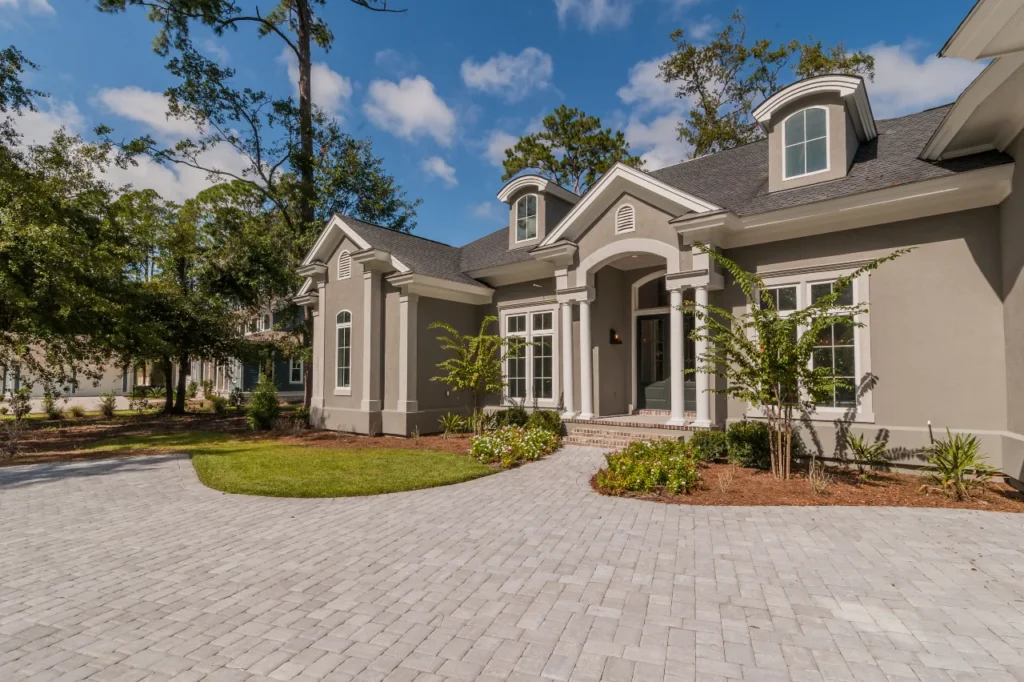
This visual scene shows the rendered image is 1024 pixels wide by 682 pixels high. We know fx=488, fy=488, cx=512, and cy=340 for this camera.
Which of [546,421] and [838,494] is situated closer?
[838,494]

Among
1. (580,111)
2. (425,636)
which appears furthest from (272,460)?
(580,111)

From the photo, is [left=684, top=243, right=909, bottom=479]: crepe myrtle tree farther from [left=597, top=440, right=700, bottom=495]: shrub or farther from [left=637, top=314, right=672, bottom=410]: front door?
[left=637, top=314, right=672, bottom=410]: front door

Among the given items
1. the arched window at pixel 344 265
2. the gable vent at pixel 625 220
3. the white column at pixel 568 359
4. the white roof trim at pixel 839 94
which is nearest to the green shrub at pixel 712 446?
the white column at pixel 568 359

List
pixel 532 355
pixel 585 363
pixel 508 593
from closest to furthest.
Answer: pixel 508 593 → pixel 585 363 → pixel 532 355

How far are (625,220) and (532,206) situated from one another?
A: 4254 mm

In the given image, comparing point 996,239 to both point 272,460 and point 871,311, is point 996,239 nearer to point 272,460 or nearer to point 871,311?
point 871,311

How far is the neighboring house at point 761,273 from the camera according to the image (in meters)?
7.62

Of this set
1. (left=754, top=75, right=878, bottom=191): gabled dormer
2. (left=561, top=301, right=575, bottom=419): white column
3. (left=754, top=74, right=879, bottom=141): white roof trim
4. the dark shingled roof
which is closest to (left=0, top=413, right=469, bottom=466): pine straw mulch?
(left=561, top=301, right=575, bottom=419): white column

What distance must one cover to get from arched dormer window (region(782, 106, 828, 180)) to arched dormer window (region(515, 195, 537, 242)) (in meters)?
6.75

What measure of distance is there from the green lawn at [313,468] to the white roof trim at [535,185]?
8289mm

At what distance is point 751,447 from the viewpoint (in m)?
8.72

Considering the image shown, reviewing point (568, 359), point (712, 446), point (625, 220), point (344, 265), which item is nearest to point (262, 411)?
point (344, 265)

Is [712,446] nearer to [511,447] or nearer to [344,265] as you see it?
[511,447]

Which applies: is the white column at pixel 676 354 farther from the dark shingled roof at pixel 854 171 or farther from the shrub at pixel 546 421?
the shrub at pixel 546 421
